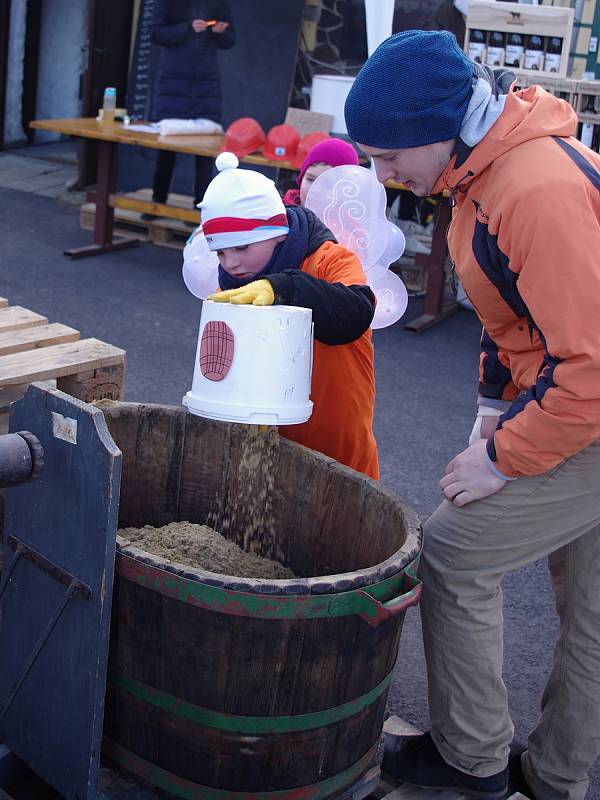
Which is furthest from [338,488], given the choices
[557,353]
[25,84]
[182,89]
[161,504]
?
[25,84]

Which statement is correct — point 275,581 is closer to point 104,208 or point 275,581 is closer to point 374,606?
point 374,606

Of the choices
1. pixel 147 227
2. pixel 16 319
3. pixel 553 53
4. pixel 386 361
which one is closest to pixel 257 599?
pixel 16 319

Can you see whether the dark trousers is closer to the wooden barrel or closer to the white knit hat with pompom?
the white knit hat with pompom

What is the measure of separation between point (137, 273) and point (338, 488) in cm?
560

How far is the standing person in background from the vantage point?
8023mm

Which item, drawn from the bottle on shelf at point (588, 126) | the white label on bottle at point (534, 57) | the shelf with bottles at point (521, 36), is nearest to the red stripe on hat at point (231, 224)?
the bottle on shelf at point (588, 126)

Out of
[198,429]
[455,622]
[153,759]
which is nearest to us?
[153,759]

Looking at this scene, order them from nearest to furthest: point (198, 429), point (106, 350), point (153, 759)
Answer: point (153, 759) → point (198, 429) → point (106, 350)

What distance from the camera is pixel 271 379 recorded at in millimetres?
2371

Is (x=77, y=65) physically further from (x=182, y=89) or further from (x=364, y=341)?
(x=364, y=341)

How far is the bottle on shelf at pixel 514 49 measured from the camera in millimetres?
7195

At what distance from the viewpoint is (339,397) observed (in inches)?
111

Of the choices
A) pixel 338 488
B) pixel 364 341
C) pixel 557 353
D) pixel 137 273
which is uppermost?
pixel 557 353

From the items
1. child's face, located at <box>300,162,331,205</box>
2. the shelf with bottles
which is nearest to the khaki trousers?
child's face, located at <box>300,162,331,205</box>
